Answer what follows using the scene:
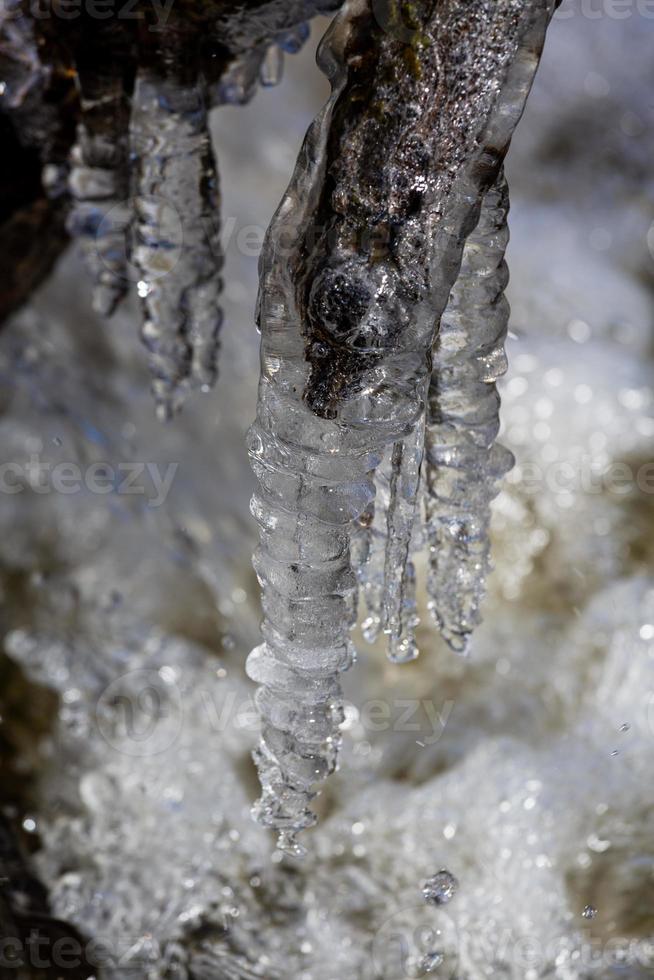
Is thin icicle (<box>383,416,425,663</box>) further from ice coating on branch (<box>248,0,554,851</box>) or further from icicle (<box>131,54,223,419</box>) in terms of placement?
icicle (<box>131,54,223,419</box>)

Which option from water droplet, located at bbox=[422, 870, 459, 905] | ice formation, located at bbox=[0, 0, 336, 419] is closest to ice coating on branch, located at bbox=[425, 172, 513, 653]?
ice formation, located at bbox=[0, 0, 336, 419]

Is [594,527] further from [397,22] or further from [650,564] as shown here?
[397,22]

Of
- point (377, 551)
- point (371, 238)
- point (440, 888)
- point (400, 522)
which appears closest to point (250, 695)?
point (440, 888)

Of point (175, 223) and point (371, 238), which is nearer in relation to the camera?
point (371, 238)

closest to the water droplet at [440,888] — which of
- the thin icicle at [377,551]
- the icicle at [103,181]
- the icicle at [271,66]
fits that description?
the thin icicle at [377,551]

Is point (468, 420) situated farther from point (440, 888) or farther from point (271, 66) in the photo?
point (440, 888)

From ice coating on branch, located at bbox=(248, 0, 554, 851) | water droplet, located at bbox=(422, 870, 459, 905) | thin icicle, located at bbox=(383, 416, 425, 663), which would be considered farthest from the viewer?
water droplet, located at bbox=(422, 870, 459, 905)
